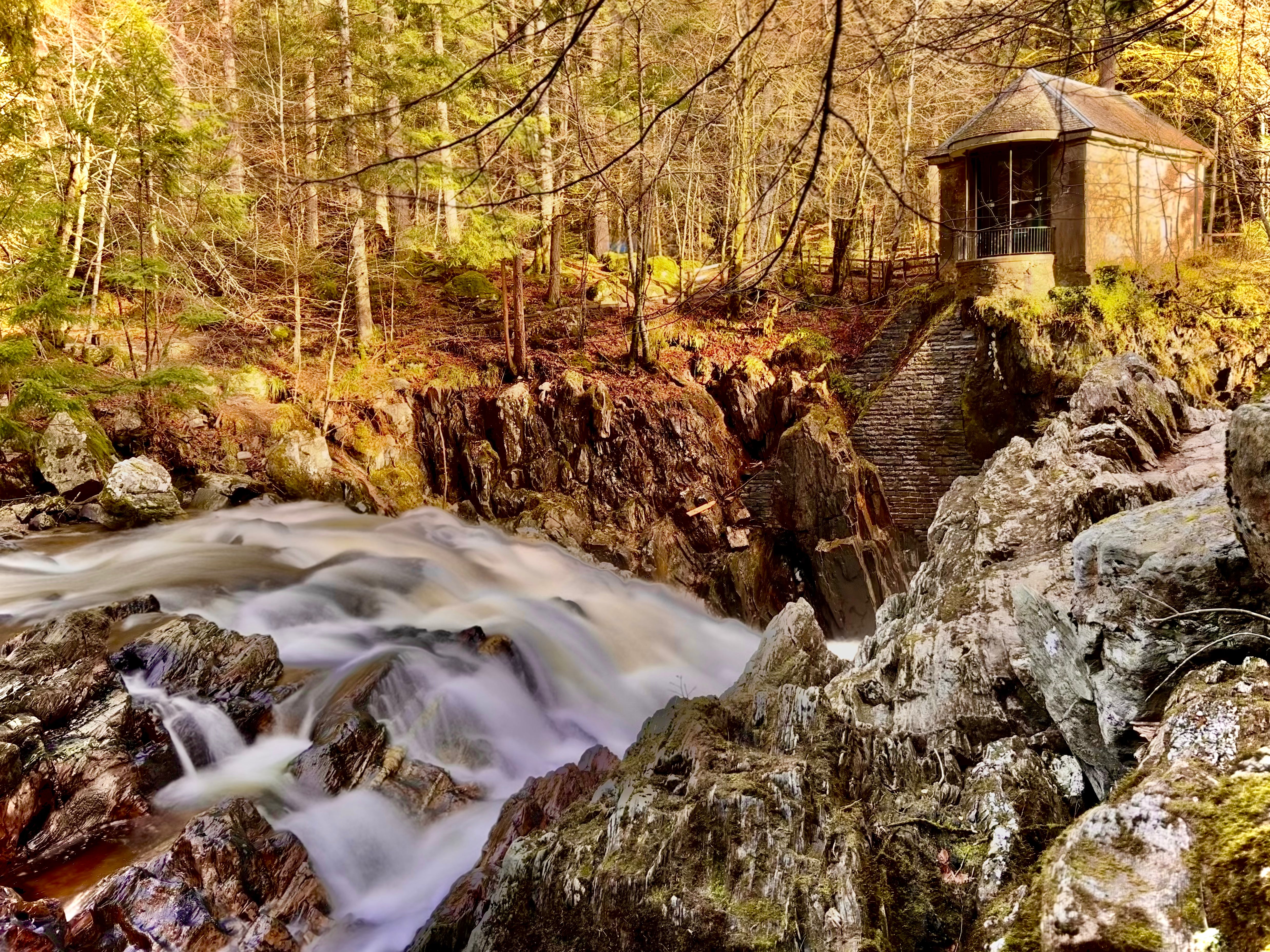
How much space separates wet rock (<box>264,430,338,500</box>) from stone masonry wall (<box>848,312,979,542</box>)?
350 inches

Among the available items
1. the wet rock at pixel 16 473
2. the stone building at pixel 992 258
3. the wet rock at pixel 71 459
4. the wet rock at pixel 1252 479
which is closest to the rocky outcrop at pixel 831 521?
the stone building at pixel 992 258

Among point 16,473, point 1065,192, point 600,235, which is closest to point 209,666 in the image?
point 16,473

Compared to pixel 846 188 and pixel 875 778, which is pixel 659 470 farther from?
pixel 846 188

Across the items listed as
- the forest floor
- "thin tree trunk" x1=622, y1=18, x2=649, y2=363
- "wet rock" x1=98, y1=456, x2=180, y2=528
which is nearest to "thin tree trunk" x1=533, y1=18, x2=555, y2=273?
"thin tree trunk" x1=622, y1=18, x2=649, y2=363

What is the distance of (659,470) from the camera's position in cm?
1398

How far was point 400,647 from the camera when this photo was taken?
8.24 metres

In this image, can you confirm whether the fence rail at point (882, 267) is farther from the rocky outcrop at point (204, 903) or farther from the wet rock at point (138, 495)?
the rocky outcrop at point (204, 903)

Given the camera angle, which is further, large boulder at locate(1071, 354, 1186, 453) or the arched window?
the arched window

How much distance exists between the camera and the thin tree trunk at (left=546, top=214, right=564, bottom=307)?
53.1 feet

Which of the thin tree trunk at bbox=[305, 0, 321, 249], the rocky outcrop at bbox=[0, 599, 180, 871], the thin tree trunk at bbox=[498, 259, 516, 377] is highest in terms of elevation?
the thin tree trunk at bbox=[305, 0, 321, 249]

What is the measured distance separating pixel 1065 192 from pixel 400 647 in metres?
13.1

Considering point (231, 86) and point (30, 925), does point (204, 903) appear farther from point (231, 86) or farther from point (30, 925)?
point (231, 86)

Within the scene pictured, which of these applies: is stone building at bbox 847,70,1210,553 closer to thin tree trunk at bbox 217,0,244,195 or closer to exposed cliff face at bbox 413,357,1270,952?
exposed cliff face at bbox 413,357,1270,952

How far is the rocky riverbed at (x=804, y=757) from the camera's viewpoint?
2.30m
